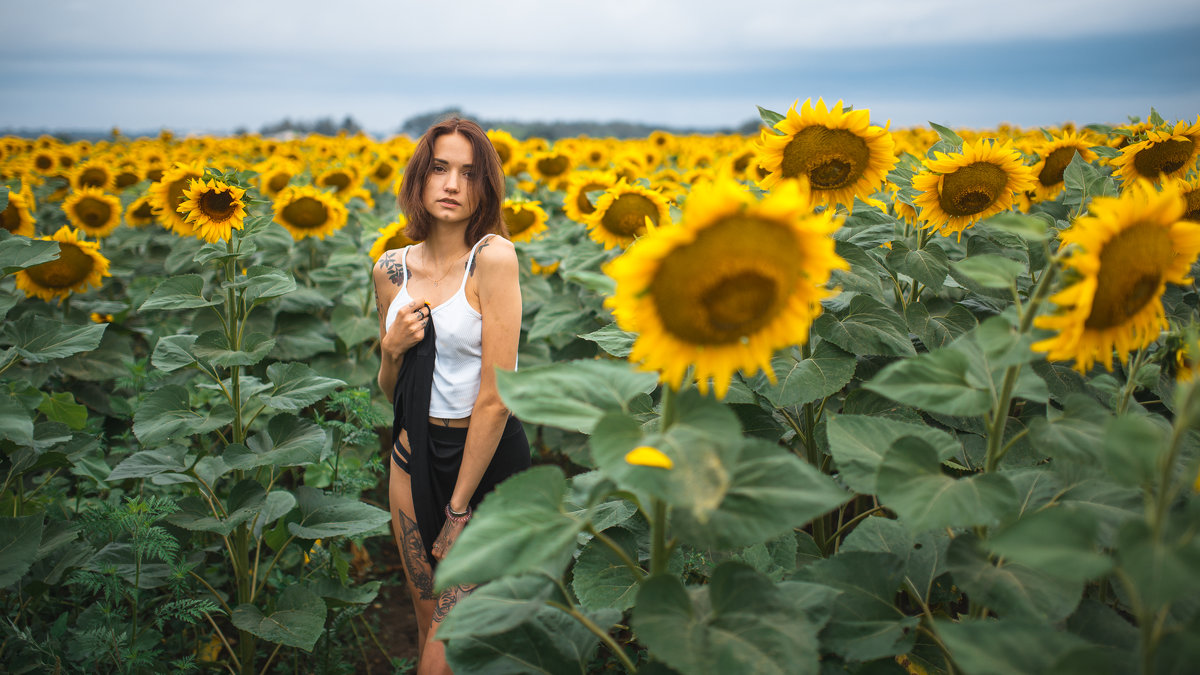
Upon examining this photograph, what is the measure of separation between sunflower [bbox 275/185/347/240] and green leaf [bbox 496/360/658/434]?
414 cm

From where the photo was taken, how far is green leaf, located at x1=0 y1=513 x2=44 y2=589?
2.23 m

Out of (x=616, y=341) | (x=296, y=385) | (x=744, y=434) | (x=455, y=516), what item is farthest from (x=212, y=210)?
(x=744, y=434)

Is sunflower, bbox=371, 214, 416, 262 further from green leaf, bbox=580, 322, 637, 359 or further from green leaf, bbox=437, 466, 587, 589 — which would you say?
green leaf, bbox=437, 466, 587, 589

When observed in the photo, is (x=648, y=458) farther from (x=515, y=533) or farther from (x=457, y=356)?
(x=457, y=356)

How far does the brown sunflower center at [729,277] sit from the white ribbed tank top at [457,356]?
5.59ft

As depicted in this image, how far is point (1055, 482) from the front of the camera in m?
1.40

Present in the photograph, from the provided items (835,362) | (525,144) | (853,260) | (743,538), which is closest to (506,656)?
(743,538)

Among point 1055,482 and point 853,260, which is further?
point 853,260

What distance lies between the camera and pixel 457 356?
2734 mm

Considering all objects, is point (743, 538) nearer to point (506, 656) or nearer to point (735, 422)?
point (735, 422)

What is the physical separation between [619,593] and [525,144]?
310 inches

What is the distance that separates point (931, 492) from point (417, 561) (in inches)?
82.7

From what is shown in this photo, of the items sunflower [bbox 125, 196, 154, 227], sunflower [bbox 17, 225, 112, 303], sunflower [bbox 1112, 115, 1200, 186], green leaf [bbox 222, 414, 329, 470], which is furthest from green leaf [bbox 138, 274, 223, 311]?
sunflower [bbox 125, 196, 154, 227]

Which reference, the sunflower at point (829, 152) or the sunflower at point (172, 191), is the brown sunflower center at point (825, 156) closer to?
the sunflower at point (829, 152)
